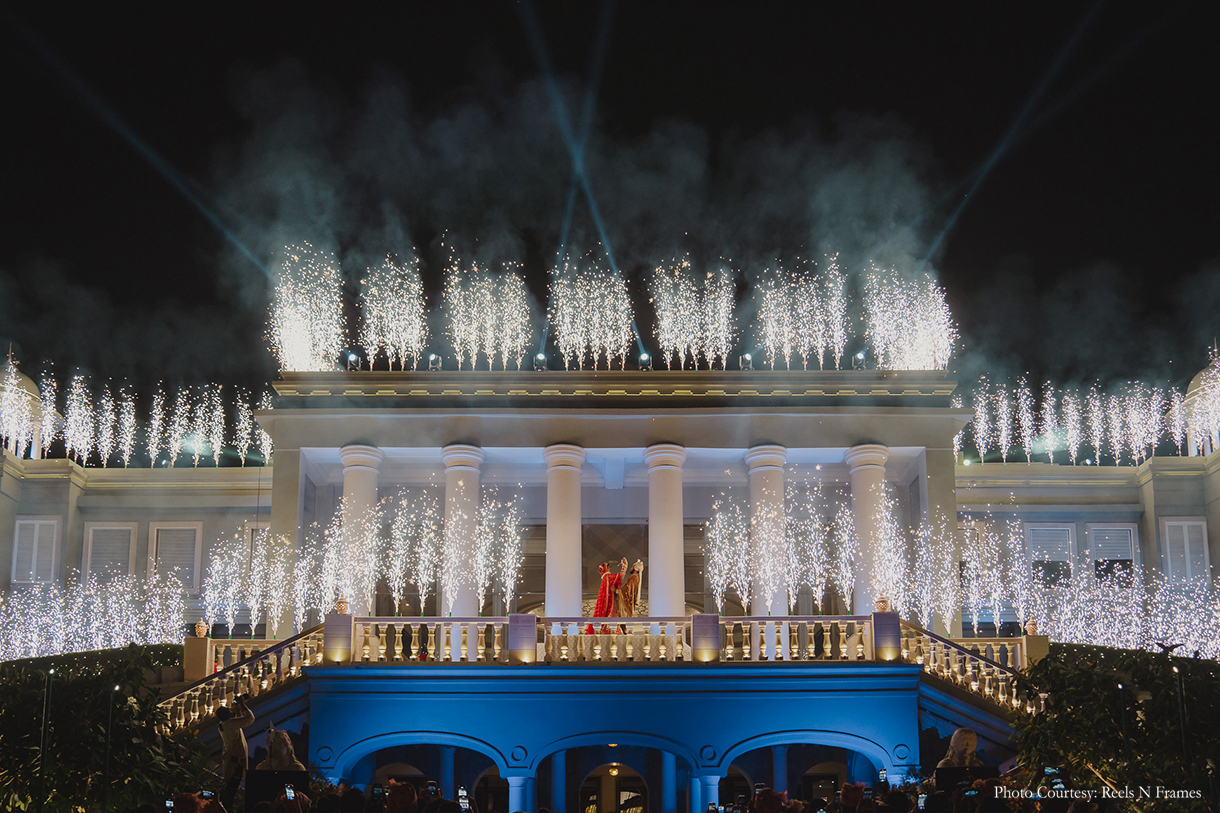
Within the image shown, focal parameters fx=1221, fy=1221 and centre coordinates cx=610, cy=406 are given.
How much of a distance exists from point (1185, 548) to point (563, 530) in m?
21.3

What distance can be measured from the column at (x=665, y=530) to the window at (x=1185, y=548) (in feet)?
56.1

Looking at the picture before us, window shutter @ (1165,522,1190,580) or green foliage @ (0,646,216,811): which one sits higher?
window shutter @ (1165,522,1190,580)

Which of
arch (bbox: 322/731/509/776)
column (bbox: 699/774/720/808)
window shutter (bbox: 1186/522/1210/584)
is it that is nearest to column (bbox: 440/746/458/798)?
arch (bbox: 322/731/509/776)

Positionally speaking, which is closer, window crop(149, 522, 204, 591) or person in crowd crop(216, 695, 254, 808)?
person in crowd crop(216, 695, 254, 808)

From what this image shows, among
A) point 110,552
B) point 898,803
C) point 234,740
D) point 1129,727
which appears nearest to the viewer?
point 1129,727

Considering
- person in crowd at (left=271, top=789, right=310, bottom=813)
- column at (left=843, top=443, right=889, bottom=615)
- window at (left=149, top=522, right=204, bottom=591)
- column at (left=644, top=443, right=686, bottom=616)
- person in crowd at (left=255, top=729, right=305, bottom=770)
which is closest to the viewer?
person in crowd at (left=271, top=789, right=310, bottom=813)

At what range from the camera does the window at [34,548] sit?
4056 centimetres

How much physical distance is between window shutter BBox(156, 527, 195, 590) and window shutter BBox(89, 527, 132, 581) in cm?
105

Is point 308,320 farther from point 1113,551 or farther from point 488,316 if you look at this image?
point 1113,551

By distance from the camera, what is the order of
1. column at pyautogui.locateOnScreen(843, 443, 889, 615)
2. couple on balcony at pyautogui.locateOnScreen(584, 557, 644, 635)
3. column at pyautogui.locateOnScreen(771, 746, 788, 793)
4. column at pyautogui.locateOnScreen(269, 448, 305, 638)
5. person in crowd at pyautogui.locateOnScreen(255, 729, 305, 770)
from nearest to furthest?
person in crowd at pyautogui.locateOnScreen(255, 729, 305, 770) → couple on balcony at pyautogui.locateOnScreen(584, 557, 644, 635) → column at pyautogui.locateOnScreen(771, 746, 788, 793) → column at pyautogui.locateOnScreen(843, 443, 889, 615) → column at pyautogui.locateOnScreen(269, 448, 305, 638)

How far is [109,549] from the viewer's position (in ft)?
136

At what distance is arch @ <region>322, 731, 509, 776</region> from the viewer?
89.4 feet

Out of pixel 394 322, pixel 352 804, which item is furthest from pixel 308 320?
Answer: pixel 352 804

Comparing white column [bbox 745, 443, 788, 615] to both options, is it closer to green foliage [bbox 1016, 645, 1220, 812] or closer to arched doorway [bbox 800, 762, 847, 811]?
arched doorway [bbox 800, 762, 847, 811]
